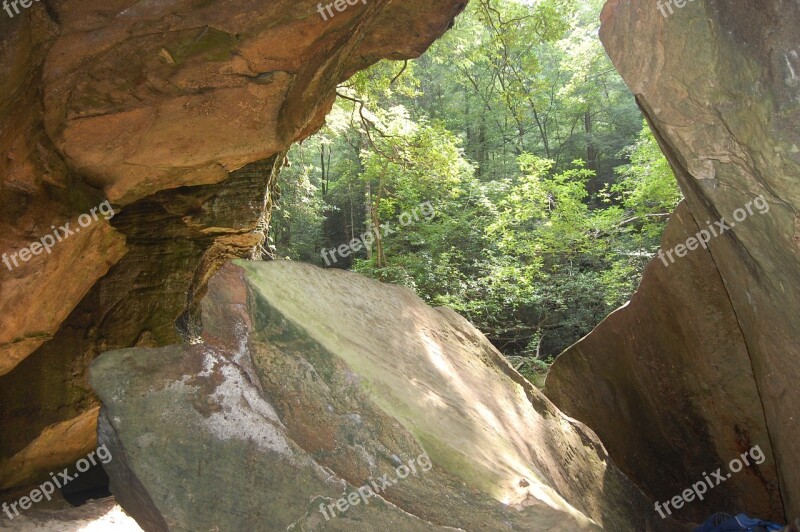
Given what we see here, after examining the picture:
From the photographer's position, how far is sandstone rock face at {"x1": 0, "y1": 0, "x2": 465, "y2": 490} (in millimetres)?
4430

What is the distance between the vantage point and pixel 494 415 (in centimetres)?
347

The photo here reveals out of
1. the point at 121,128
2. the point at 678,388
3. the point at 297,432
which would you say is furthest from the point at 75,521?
the point at 678,388

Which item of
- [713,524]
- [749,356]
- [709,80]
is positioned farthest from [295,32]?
[713,524]

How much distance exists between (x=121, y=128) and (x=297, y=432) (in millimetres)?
3511

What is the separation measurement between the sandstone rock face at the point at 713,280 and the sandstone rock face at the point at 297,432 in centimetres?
166

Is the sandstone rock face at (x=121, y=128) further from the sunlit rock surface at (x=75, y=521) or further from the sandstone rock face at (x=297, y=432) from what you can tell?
the sandstone rock face at (x=297, y=432)

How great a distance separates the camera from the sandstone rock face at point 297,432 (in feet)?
8.98

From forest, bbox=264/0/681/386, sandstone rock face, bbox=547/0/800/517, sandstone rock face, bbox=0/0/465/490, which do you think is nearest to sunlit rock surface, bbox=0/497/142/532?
sandstone rock face, bbox=0/0/465/490

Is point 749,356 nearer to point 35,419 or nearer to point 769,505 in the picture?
point 769,505

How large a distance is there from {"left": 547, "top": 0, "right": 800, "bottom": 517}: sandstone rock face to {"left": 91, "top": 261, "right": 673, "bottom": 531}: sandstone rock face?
1.66 meters

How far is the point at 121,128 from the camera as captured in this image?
16.3 feet

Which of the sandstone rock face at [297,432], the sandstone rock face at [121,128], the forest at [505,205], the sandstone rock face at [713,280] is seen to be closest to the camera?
the sandstone rock face at [713,280]

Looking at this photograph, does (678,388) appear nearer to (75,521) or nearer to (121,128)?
(121,128)

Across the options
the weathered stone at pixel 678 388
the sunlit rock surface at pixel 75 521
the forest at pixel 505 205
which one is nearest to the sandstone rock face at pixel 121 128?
the sunlit rock surface at pixel 75 521
